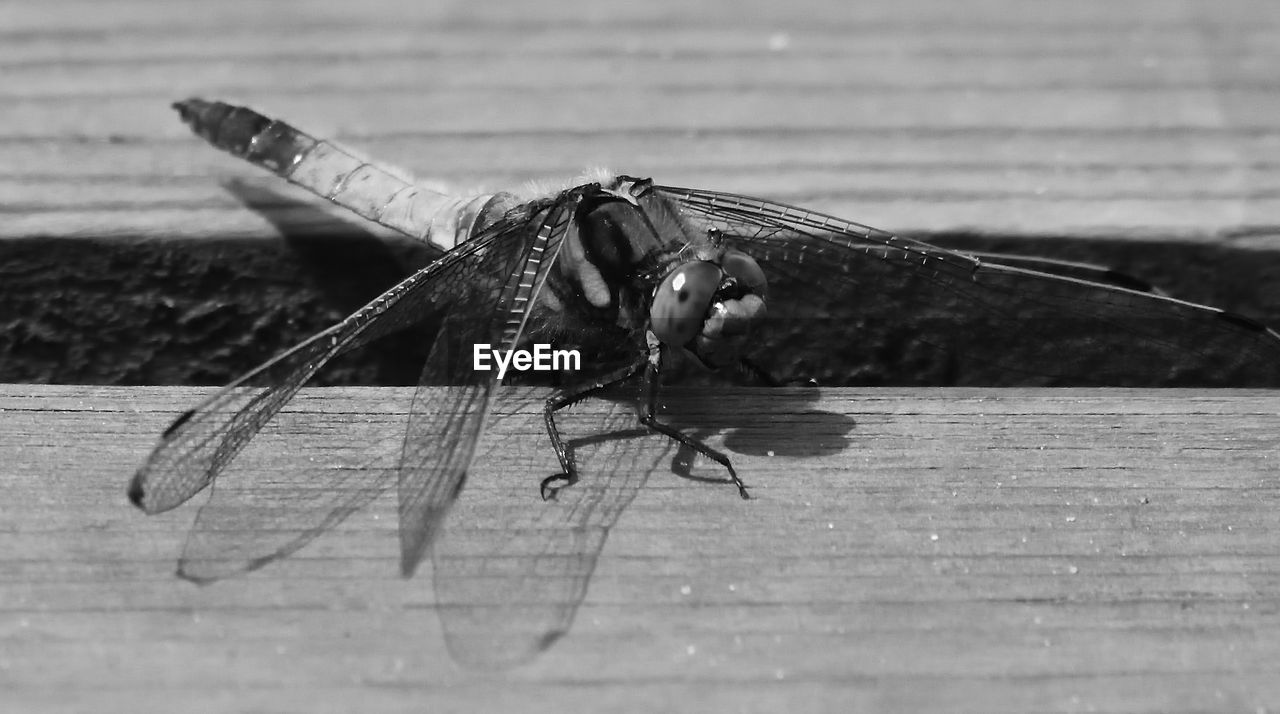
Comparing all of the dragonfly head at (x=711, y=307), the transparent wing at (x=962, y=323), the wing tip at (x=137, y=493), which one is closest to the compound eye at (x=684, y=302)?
the dragonfly head at (x=711, y=307)

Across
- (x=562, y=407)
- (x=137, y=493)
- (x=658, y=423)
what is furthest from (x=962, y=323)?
(x=137, y=493)

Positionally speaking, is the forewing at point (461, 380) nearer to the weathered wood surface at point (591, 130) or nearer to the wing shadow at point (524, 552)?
the wing shadow at point (524, 552)

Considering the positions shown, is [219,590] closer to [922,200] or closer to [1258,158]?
[922,200]

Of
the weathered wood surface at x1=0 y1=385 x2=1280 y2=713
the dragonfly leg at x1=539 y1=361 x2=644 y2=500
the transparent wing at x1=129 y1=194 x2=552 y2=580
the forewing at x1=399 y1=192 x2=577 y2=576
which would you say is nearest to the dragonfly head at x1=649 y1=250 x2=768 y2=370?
the dragonfly leg at x1=539 y1=361 x2=644 y2=500

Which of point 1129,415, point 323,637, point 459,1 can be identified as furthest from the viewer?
point 459,1

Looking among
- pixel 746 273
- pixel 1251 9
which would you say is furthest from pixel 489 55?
pixel 1251 9
